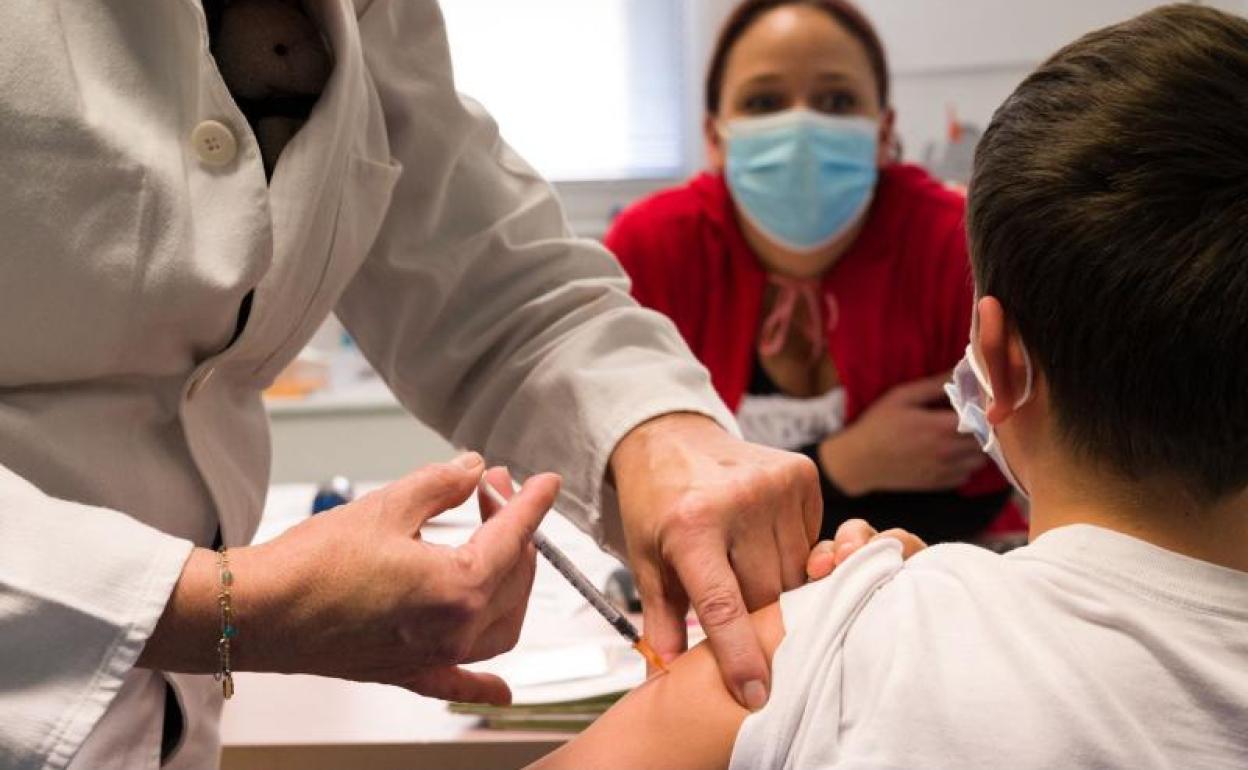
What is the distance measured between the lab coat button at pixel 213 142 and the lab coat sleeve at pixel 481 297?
288 millimetres

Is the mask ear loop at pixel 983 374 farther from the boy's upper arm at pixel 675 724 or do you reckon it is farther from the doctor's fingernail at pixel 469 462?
the doctor's fingernail at pixel 469 462

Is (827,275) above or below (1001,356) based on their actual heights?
below

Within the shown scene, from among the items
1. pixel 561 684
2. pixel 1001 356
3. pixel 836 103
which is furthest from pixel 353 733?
pixel 836 103

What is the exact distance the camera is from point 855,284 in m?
2.13

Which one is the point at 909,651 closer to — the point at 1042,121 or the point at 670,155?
the point at 1042,121

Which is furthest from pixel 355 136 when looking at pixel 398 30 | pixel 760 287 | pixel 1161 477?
pixel 760 287

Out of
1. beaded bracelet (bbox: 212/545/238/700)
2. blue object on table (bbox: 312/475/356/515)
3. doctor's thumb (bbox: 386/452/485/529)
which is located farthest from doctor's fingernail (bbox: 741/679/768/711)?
blue object on table (bbox: 312/475/356/515)

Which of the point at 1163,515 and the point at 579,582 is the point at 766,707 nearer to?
the point at 579,582

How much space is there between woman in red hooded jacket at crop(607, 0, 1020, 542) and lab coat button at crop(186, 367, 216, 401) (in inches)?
49.9

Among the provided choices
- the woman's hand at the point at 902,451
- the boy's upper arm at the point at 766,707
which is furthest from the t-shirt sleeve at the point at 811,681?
the woman's hand at the point at 902,451

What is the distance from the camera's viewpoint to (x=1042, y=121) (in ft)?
2.85

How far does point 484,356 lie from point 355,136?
0.26 meters

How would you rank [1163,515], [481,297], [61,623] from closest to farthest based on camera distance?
[61,623] < [1163,515] < [481,297]

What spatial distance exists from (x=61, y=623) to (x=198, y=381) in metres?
0.25
